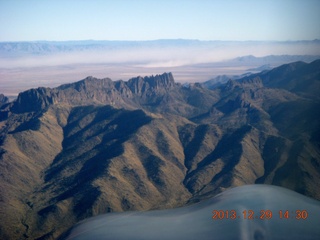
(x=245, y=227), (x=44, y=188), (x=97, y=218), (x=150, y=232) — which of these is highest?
(x=245, y=227)

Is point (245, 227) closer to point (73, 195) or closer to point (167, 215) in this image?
point (167, 215)

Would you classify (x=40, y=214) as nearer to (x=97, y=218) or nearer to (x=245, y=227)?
(x=97, y=218)

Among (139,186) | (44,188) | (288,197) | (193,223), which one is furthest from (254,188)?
(44,188)

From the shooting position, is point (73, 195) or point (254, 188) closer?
point (254, 188)

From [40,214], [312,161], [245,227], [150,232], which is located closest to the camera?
[245,227]

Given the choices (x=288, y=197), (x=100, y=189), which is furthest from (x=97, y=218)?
(x=100, y=189)

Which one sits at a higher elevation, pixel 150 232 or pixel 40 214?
pixel 150 232

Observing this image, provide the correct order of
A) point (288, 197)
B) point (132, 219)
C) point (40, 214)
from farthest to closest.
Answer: point (40, 214)
point (132, 219)
point (288, 197)

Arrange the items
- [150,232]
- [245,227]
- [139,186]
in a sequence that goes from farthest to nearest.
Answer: [139,186] < [150,232] < [245,227]

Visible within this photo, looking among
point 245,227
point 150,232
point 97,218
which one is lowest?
point 97,218
